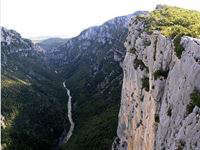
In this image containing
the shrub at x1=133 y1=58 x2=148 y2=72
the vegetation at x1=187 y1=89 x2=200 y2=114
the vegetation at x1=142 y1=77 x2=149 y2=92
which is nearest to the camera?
the vegetation at x1=187 y1=89 x2=200 y2=114

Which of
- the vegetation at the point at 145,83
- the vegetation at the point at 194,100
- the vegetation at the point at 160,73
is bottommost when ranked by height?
Result: the vegetation at the point at 145,83

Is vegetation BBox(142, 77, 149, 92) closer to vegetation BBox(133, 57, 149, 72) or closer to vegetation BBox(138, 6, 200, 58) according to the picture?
vegetation BBox(133, 57, 149, 72)

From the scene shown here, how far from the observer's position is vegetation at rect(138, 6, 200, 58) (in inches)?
2181

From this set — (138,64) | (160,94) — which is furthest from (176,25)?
(138,64)

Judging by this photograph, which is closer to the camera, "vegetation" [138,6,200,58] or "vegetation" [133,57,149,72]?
"vegetation" [138,6,200,58]

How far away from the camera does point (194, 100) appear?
40781mm

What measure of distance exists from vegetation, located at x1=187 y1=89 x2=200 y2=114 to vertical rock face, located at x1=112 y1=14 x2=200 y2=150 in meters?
0.17

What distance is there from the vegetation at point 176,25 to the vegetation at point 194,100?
9633mm

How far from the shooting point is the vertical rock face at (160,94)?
42125 mm

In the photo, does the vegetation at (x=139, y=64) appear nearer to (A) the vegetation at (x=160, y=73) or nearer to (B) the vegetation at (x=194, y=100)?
(A) the vegetation at (x=160, y=73)

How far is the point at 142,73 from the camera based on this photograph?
7431cm

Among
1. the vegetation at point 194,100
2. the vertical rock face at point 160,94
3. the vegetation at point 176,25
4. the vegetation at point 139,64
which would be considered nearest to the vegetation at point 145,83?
the vertical rock face at point 160,94

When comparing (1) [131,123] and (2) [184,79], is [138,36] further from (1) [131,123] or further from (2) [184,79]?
(2) [184,79]

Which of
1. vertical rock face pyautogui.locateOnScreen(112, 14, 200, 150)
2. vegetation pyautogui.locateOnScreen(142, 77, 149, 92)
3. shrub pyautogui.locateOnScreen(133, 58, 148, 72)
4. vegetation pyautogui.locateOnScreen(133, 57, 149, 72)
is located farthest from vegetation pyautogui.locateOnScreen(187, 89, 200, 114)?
shrub pyautogui.locateOnScreen(133, 58, 148, 72)
